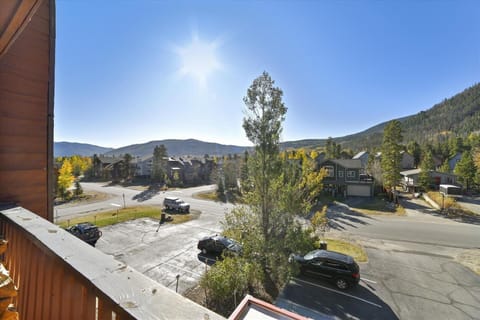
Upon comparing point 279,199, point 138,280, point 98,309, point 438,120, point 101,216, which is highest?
point 438,120

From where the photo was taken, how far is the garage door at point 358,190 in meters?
28.2

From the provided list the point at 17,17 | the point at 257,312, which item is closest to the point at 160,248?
the point at 257,312

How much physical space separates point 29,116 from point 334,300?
30.5 feet

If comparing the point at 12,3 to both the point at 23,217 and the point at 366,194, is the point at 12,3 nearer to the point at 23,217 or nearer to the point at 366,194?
the point at 23,217

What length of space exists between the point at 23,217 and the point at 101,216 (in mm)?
20845

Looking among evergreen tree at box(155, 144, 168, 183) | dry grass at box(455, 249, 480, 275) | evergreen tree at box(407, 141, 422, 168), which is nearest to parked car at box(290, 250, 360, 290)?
dry grass at box(455, 249, 480, 275)

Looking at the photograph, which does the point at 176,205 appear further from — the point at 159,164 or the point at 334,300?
the point at 159,164

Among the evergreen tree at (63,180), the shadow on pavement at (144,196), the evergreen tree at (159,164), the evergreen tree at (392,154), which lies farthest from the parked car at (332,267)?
the evergreen tree at (159,164)

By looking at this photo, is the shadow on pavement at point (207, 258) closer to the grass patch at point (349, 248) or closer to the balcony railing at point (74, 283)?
the grass patch at point (349, 248)

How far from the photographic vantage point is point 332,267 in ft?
26.9

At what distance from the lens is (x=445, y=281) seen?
8.72 m

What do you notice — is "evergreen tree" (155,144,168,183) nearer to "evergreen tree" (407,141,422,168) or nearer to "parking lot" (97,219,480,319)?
"parking lot" (97,219,480,319)

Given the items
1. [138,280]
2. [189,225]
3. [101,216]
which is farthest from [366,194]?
[138,280]

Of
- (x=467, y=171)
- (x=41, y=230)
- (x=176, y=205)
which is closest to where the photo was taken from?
(x=41, y=230)
